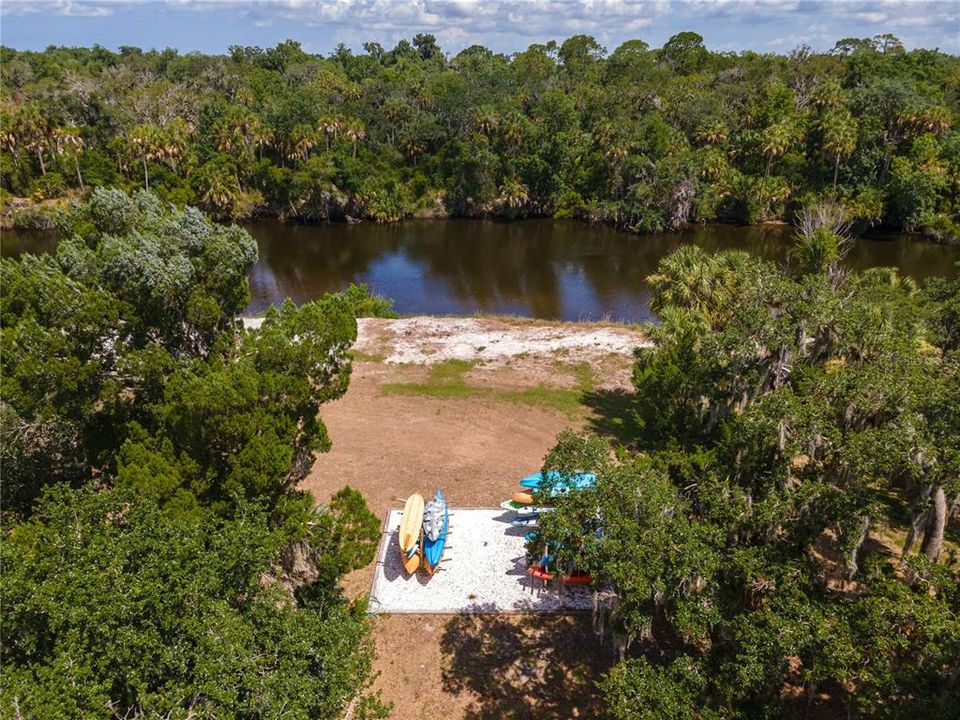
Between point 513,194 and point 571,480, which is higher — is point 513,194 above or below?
above

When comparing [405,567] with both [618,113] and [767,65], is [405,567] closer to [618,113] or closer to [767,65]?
[618,113]

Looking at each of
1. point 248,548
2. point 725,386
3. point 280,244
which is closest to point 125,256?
point 248,548

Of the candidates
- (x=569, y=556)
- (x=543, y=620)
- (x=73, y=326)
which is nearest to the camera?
(x=569, y=556)

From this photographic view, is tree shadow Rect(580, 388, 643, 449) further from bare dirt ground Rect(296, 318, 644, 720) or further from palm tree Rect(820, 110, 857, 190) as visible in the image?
palm tree Rect(820, 110, 857, 190)

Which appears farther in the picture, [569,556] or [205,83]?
[205,83]

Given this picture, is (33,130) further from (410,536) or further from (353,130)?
(410,536)

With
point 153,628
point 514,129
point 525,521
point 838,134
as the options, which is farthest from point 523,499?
point 514,129

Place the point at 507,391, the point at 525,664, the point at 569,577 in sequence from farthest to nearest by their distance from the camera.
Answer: the point at 507,391, the point at 569,577, the point at 525,664
